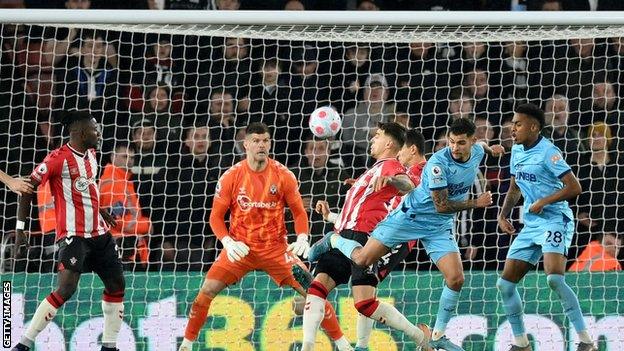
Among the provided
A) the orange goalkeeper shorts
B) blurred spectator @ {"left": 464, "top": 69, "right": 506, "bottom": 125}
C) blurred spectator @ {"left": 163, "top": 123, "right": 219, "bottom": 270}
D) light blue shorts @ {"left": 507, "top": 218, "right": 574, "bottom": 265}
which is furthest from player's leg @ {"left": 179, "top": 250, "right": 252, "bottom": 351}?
blurred spectator @ {"left": 464, "top": 69, "right": 506, "bottom": 125}

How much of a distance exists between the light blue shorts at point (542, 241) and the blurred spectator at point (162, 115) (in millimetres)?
3108

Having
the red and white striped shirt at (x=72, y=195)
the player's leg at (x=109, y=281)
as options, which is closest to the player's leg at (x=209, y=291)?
the player's leg at (x=109, y=281)

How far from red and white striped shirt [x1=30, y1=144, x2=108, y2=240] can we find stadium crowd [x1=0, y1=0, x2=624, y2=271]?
964 millimetres

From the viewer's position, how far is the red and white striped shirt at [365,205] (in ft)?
31.8

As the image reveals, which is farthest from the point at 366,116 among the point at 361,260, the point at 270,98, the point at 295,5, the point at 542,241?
the point at 542,241

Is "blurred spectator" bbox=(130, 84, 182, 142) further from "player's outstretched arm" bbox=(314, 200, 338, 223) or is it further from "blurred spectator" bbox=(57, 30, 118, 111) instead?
"player's outstretched arm" bbox=(314, 200, 338, 223)

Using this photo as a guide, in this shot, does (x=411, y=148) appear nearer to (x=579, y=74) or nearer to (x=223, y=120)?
(x=223, y=120)

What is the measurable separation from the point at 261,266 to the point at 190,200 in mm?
1657

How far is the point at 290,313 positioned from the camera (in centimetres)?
1065

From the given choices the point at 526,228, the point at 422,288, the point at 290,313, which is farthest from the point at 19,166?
the point at 526,228

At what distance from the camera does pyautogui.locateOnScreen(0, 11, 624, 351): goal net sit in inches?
411

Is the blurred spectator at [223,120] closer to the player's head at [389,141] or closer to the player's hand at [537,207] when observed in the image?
the player's head at [389,141]

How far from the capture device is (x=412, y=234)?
9.59m

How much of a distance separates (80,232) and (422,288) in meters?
2.67
